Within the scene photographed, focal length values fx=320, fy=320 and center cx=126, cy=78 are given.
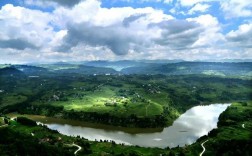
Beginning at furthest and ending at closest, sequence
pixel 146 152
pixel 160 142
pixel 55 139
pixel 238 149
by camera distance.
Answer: pixel 160 142
pixel 55 139
pixel 146 152
pixel 238 149

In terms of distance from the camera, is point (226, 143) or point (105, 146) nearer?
point (226, 143)

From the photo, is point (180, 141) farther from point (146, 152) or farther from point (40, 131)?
point (40, 131)

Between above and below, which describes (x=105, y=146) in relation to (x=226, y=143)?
below

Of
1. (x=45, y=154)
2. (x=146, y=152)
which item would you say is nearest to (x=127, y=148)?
(x=146, y=152)

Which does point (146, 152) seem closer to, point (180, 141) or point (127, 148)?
point (127, 148)

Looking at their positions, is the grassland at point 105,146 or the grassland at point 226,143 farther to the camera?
the grassland at point 226,143

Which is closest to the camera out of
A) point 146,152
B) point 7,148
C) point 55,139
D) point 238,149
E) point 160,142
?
point 7,148

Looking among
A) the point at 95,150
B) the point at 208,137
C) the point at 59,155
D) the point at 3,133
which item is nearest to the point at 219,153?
the point at 208,137

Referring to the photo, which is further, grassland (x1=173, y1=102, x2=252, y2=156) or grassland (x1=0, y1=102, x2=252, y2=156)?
grassland (x1=173, y1=102, x2=252, y2=156)

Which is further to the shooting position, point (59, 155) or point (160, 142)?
point (160, 142)
